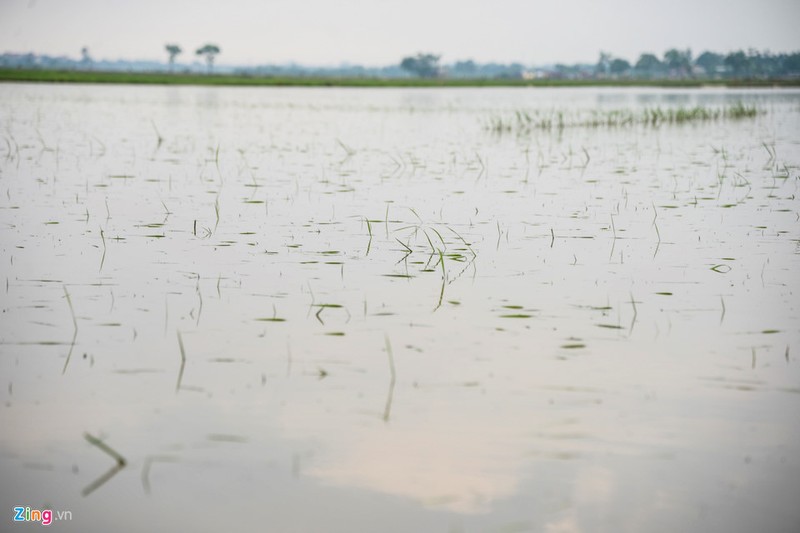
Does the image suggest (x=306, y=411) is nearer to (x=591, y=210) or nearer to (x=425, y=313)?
(x=425, y=313)

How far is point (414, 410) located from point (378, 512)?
1.23 m

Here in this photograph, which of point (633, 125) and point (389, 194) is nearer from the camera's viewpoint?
point (389, 194)

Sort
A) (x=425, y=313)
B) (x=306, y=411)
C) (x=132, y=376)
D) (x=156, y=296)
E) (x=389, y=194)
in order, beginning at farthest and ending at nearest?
(x=389, y=194) → (x=156, y=296) → (x=425, y=313) → (x=132, y=376) → (x=306, y=411)

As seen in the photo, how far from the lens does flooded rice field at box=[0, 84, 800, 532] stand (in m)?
4.41

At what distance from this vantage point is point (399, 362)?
631cm

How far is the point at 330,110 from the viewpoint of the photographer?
161 feet

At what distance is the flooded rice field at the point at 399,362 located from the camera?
4.41 m

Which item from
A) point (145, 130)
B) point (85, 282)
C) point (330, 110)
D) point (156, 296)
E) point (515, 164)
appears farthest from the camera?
point (330, 110)

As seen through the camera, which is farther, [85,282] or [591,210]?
[591,210]

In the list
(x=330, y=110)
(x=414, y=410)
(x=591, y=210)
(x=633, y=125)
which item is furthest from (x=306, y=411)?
(x=330, y=110)

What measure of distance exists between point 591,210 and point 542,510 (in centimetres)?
999

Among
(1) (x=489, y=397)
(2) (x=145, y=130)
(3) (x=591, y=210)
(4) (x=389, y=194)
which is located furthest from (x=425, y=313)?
(2) (x=145, y=130)

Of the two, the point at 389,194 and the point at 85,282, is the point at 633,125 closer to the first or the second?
the point at 389,194

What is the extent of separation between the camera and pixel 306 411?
5398 millimetres
